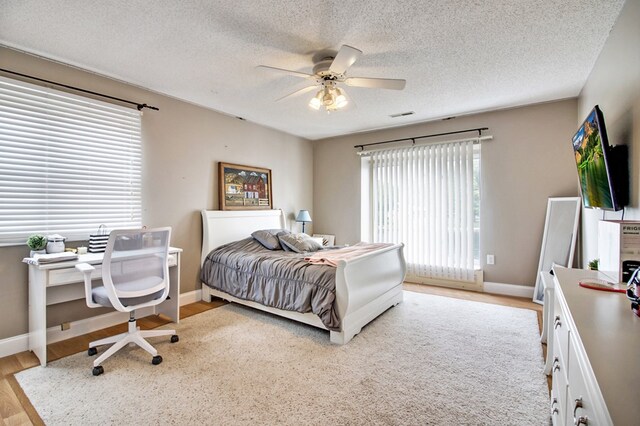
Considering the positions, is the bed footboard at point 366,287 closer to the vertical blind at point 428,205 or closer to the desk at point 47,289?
the vertical blind at point 428,205

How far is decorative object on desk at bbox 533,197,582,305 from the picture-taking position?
3523 mm

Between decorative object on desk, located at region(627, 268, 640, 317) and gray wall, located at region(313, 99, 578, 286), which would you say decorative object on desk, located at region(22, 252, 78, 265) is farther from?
gray wall, located at region(313, 99, 578, 286)

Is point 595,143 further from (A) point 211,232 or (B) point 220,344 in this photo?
(A) point 211,232

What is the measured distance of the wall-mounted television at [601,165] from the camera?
5.91 ft

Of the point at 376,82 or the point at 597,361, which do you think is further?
the point at 376,82

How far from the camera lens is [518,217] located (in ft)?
13.1

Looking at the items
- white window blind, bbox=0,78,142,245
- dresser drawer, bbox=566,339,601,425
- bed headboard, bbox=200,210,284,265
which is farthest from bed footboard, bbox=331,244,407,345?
white window blind, bbox=0,78,142,245

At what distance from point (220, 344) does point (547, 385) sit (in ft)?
8.22

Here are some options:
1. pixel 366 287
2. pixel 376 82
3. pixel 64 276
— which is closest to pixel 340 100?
pixel 376 82

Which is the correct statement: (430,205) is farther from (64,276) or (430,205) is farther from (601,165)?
(64,276)

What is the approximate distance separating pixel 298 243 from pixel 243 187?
1.31 meters

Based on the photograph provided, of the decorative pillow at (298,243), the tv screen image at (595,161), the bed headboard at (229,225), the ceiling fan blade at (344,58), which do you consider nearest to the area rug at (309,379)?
the decorative pillow at (298,243)

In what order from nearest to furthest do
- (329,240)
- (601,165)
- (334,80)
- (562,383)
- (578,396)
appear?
(578,396), (562,383), (601,165), (334,80), (329,240)

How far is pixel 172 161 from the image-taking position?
362 cm
